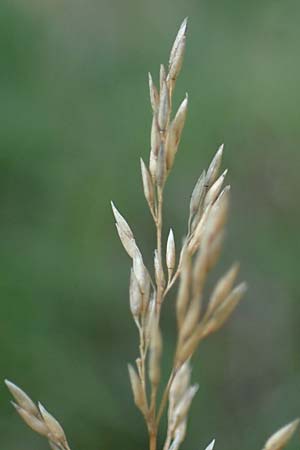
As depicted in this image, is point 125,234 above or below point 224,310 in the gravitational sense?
above

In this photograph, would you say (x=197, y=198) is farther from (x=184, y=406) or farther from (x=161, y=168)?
(x=184, y=406)

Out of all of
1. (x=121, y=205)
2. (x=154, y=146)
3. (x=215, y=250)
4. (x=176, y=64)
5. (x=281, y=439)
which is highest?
(x=121, y=205)

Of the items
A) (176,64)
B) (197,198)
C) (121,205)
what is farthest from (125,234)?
(121,205)

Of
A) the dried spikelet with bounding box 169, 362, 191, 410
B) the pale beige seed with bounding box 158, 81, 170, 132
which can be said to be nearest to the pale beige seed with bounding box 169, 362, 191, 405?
the dried spikelet with bounding box 169, 362, 191, 410

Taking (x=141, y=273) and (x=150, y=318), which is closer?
(x=150, y=318)

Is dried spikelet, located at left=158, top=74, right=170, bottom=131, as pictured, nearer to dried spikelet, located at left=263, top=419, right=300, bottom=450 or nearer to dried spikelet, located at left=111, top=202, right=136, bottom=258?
dried spikelet, located at left=111, top=202, right=136, bottom=258

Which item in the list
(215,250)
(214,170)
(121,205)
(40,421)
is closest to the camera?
(215,250)

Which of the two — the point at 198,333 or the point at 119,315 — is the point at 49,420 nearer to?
the point at 198,333

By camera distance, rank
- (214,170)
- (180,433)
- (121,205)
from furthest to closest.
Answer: (121,205) < (214,170) < (180,433)
